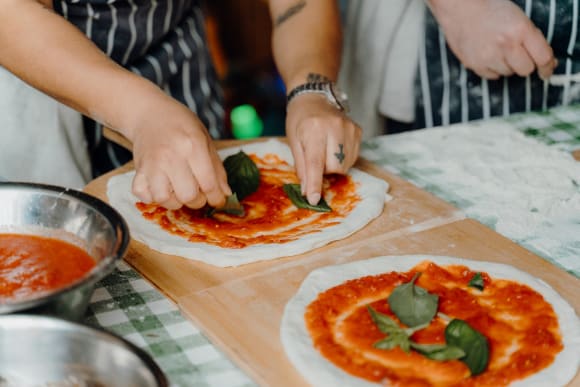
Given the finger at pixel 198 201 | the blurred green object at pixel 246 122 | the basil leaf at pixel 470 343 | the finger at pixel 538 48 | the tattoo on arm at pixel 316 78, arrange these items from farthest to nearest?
the blurred green object at pixel 246 122
the finger at pixel 538 48
the tattoo on arm at pixel 316 78
the finger at pixel 198 201
the basil leaf at pixel 470 343

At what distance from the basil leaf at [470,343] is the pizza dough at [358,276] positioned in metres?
0.06

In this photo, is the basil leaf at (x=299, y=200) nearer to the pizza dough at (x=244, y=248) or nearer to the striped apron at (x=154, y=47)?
the pizza dough at (x=244, y=248)

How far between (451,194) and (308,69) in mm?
500

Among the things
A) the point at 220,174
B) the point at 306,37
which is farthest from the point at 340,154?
the point at 306,37

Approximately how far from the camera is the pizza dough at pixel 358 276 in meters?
1.17

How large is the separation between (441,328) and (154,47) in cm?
131

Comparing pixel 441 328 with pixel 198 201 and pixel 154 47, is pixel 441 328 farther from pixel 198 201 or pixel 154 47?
pixel 154 47

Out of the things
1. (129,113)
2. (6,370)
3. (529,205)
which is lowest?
(529,205)

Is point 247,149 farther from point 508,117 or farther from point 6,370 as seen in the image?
point 6,370

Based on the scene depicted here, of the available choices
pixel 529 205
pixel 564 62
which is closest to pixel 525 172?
pixel 529 205

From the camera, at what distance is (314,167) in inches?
70.0

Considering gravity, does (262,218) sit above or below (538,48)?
below

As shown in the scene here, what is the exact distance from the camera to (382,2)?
8.93 ft

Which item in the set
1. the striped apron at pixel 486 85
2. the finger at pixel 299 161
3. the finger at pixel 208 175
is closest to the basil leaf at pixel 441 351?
the finger at pixel 208 175
